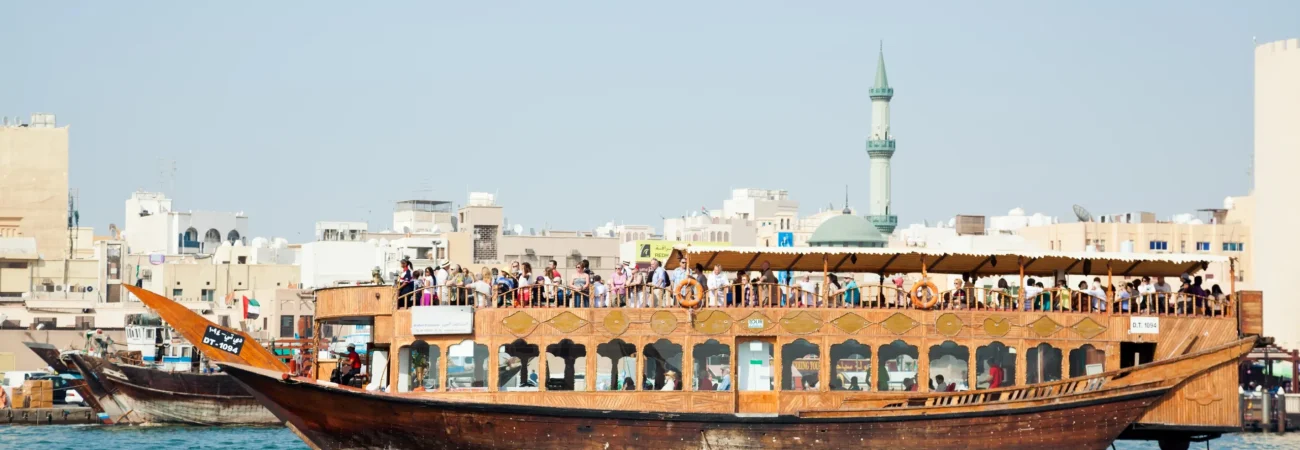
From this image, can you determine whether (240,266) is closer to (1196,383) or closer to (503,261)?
(503,261)

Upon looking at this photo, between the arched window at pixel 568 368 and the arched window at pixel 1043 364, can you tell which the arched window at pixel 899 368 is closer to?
the arched window at pixel 1043 364

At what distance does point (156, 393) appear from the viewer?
43.4 meters

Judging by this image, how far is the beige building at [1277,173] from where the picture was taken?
64188 mm

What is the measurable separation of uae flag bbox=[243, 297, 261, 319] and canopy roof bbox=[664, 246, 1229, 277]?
116 ft

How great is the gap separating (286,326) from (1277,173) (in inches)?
1506

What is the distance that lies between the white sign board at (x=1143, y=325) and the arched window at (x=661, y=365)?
6022 millimetres

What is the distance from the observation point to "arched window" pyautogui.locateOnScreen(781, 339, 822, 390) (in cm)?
2281

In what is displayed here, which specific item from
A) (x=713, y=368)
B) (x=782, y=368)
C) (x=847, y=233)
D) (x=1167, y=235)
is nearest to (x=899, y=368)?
(x=782, y=368)

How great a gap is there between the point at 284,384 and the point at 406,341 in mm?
1693

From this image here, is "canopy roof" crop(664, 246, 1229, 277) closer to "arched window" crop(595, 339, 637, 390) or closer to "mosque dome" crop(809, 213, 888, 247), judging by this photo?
"arched window" crop(595, 339, 637, 390)

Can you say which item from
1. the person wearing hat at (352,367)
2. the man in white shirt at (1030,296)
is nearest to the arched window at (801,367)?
the man in white shirt at (1030,296)

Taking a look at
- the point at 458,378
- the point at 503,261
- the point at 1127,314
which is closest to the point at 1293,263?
the point at 503,261

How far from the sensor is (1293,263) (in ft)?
210

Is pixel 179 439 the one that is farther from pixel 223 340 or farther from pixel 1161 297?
pixel 1161 297
